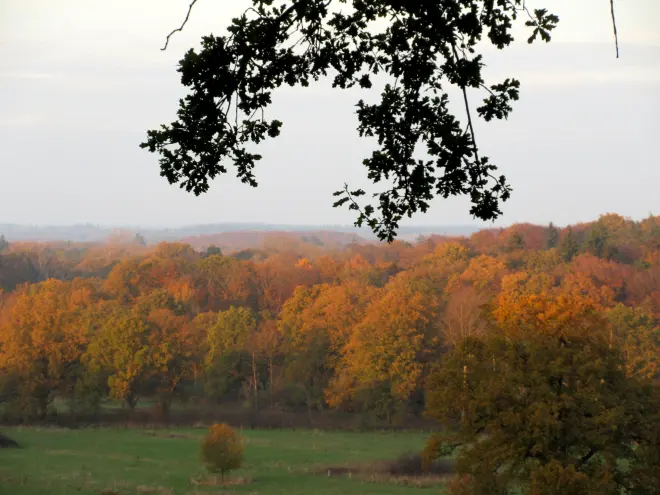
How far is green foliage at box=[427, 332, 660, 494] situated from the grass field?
11.6m

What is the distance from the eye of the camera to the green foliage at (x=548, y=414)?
2406 centimetres

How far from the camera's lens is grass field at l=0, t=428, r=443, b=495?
38.0 m

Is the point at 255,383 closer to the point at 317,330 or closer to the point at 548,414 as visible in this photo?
the point at 317,330

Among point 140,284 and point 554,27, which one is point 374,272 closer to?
point 140,284

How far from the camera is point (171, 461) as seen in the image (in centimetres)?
4562

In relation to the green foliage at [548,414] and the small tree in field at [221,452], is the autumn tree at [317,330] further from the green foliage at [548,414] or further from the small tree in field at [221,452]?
the green foliage at [548,414]

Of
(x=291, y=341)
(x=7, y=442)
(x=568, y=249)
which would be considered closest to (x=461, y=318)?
(x=291, y=341)

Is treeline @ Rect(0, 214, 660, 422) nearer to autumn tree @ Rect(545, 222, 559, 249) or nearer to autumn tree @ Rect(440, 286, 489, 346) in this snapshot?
autumn tree @ Rect(440, 286, 489, 346)

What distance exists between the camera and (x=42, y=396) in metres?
61.1

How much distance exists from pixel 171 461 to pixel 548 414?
25539 mm

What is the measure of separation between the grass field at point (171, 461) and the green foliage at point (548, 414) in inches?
455

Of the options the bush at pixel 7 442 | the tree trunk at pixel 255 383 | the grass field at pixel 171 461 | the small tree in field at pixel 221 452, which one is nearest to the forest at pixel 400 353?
the tree trunk at pixel 255 383

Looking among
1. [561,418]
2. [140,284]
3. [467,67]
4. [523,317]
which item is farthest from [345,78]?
[140,284]

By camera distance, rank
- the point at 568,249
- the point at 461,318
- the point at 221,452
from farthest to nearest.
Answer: the point at 568,249, the point at 461,318, the point at 221,452
